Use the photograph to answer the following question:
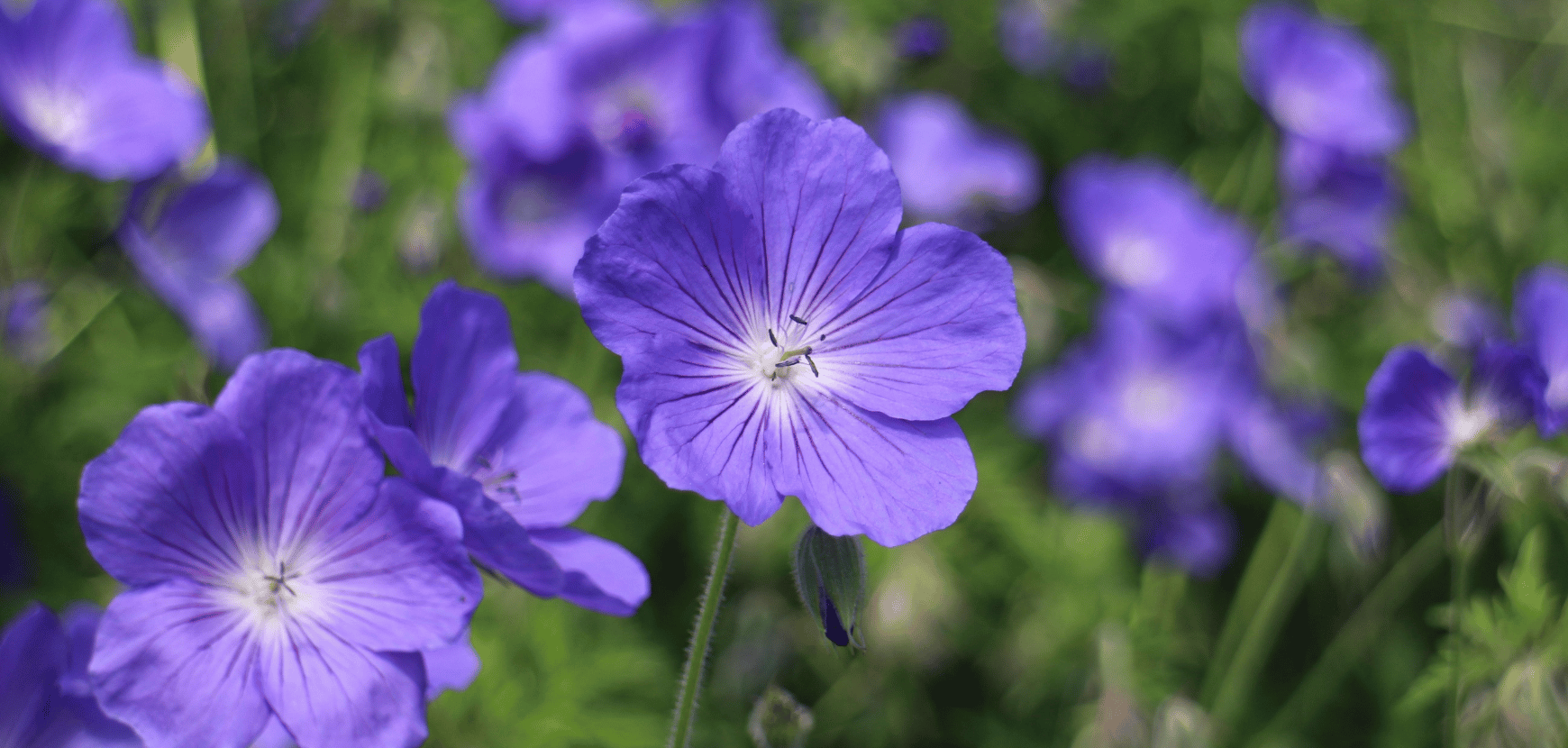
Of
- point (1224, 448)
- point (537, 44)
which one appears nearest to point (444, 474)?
point (537, 44)

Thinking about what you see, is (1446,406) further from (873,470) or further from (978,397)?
(978,397)

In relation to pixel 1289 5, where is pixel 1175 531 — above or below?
below

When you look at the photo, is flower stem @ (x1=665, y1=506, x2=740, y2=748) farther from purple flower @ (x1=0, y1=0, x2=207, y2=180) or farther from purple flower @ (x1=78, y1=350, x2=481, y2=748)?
purple flower @ (x1=0, y1=0, x2=207, y2=180)

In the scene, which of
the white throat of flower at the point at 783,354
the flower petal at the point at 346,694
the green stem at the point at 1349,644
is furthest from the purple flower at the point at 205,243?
A: the green stem at the point at 1349,644

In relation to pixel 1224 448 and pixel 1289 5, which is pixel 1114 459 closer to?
pixel 1224 448

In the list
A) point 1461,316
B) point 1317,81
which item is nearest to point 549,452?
point 1461,316

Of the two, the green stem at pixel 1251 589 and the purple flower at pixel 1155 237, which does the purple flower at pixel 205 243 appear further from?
the green stem at pixel 1251 589
